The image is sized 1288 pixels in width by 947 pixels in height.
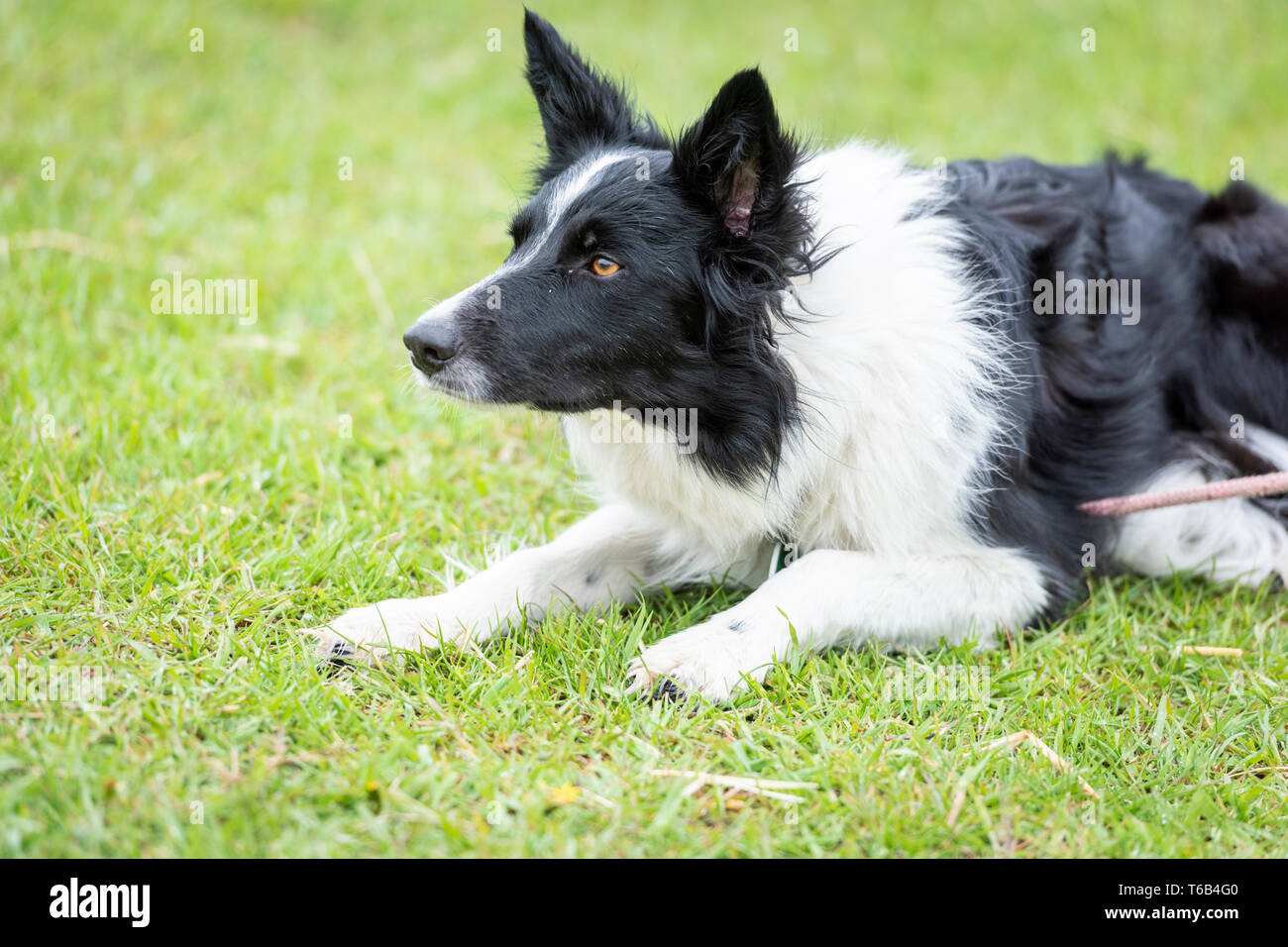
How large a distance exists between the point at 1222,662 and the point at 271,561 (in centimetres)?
331

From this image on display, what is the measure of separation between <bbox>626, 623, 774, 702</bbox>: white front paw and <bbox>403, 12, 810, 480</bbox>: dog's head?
538 mm

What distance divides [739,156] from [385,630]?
1790 mm

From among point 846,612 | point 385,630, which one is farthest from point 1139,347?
point 385,630

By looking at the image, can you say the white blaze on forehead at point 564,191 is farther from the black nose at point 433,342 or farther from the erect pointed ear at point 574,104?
the black nose at point 433,342

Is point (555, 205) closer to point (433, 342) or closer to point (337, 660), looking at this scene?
point (433, 342)

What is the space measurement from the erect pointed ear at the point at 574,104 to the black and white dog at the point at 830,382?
10 mm

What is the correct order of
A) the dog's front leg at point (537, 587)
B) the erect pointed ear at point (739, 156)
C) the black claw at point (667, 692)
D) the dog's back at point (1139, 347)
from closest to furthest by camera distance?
the erect pointed ear at point (739, 156) < the black claw at point (667, 692) < the dog's front leg at point (537, 587) < the dog's back at point (1139, 347)

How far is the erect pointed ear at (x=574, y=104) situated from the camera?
3.71m

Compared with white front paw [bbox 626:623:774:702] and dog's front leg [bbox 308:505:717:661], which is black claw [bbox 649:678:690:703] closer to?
white front paw [bbox 626:623:774:702]

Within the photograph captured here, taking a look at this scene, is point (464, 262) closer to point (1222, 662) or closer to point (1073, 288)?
point (1073, 288)

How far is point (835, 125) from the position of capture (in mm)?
8281

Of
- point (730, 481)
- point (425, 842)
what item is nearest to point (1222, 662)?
point (730, 481)

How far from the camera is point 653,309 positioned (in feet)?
10.9

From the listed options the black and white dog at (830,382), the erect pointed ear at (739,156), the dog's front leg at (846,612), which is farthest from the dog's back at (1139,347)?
the erect pointed ear at (739,156)
